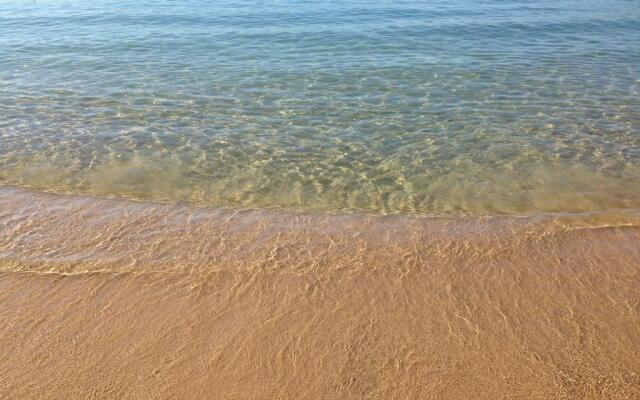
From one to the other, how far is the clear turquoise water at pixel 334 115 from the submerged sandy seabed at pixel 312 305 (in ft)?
2.76

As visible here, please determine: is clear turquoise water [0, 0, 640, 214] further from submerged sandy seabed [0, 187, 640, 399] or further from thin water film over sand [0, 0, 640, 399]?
submerged sandy seabed [0, 187, 640, 399]

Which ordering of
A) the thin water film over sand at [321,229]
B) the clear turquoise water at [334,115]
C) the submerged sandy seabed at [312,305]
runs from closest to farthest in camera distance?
the submerged sandy seabed at [312,305], the thin water film over sand at [321,229], the clear turquoise water at [334,115]

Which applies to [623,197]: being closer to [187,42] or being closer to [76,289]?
[76,289]

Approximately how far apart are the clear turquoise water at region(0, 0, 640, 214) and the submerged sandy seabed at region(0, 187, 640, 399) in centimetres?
84

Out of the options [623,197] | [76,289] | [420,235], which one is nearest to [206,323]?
[76,289]

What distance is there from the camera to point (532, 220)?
20.9ft

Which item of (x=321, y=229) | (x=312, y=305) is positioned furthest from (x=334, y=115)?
(x=312, y=305)

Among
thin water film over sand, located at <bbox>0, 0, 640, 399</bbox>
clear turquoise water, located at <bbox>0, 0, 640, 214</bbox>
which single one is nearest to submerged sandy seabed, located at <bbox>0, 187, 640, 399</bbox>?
thin water film over sand, located at <bbox>0, 0, 640, 399</bbox>

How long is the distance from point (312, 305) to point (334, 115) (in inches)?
243

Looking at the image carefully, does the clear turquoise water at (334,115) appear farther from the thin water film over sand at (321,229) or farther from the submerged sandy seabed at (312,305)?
the submerged sandy seabed at (312,305)

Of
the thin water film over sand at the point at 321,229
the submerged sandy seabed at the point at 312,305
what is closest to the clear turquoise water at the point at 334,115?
the thin water film over sand at the point at 321,229

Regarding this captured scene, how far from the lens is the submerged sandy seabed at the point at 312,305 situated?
3.92 metres

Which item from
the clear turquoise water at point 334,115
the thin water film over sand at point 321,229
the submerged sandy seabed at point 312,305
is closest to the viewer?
the submerged sandy seabed at point 312,305

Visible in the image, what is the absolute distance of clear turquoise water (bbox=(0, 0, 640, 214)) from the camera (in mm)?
7375
